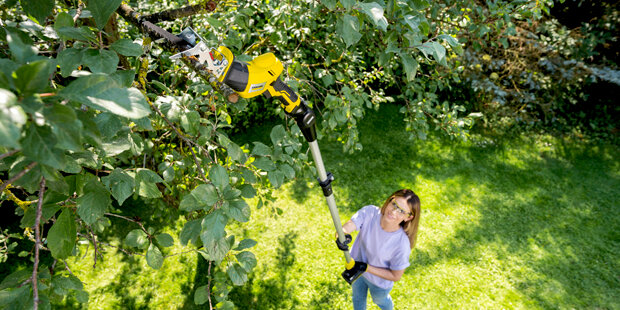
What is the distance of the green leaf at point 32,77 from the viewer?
53 centimetres

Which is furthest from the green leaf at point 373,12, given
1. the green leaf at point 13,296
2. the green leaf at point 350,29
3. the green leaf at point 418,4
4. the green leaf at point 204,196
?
the green leaf at point 13,296

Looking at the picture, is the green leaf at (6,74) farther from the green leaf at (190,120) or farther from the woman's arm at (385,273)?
the woman's arm at (385,273)

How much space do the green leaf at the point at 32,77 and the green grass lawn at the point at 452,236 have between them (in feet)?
7.06


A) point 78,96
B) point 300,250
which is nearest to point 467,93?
point 300,250

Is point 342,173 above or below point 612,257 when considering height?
below

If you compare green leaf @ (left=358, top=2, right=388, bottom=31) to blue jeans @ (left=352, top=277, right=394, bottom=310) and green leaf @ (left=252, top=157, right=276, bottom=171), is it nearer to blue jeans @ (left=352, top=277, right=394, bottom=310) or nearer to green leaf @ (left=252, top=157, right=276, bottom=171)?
green leaf @ (left=252, top=157, right=276, bottom=171)

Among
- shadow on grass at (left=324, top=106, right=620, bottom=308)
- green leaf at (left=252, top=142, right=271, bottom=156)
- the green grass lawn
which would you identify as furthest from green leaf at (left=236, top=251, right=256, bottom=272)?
shadow on grass at (left=324, top=106, right=620, bottom=308)

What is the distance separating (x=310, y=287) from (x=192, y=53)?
276cm

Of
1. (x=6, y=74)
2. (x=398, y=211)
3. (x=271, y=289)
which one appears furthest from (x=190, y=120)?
(x=271, y=289)

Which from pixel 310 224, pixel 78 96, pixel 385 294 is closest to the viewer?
pixel 78 96

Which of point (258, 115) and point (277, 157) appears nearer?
point (277, 157)

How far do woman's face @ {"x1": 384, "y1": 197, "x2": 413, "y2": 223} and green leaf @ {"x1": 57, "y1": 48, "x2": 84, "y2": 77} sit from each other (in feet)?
6.74

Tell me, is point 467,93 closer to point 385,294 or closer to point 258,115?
point 258,115

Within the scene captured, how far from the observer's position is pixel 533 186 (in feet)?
16.0
